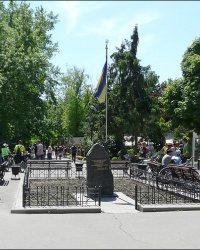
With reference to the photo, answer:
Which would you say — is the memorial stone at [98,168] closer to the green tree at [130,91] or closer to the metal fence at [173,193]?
the metal fence at [173,193]

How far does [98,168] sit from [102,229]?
6286mm

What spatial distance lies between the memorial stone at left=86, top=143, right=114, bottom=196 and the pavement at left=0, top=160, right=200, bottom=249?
2.63m

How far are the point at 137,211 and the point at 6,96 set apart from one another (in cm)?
2809

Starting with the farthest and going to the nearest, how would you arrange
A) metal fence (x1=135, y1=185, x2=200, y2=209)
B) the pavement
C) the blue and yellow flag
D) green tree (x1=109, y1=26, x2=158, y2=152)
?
green tree (x1=109, y1=26, x2=158, y2=152), the blue and yellow flag, metal fence (x1=135, y1=185, x2=200, y2=209), the pavement

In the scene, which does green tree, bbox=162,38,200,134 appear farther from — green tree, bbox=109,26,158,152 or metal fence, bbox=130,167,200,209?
metal fence, bbox=130,167,200,209

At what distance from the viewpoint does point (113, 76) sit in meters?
44.8

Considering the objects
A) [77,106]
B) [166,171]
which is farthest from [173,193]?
[77,106]

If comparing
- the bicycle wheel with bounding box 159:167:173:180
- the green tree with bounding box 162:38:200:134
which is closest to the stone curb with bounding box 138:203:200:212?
the bicycle wheel with bounding box 159:167:173:180

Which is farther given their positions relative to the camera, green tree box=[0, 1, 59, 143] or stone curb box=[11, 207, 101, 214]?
green tree box=[0, 1, 59, 143]

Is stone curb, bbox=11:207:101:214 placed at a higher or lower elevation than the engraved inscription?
lower

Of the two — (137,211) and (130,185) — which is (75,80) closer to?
(130,185)

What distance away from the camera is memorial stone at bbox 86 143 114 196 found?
16562 mm

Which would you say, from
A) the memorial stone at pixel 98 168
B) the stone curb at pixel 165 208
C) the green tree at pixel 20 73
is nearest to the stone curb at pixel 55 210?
the stone curb at pixel 165 208

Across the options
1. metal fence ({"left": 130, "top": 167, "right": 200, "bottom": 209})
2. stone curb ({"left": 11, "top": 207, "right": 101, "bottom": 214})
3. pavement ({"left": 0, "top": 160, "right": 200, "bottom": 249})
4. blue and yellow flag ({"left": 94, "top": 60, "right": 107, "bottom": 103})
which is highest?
blue and yellow flag ({"left": 94, "top": 60, "right": 107, "bottom": 103})
